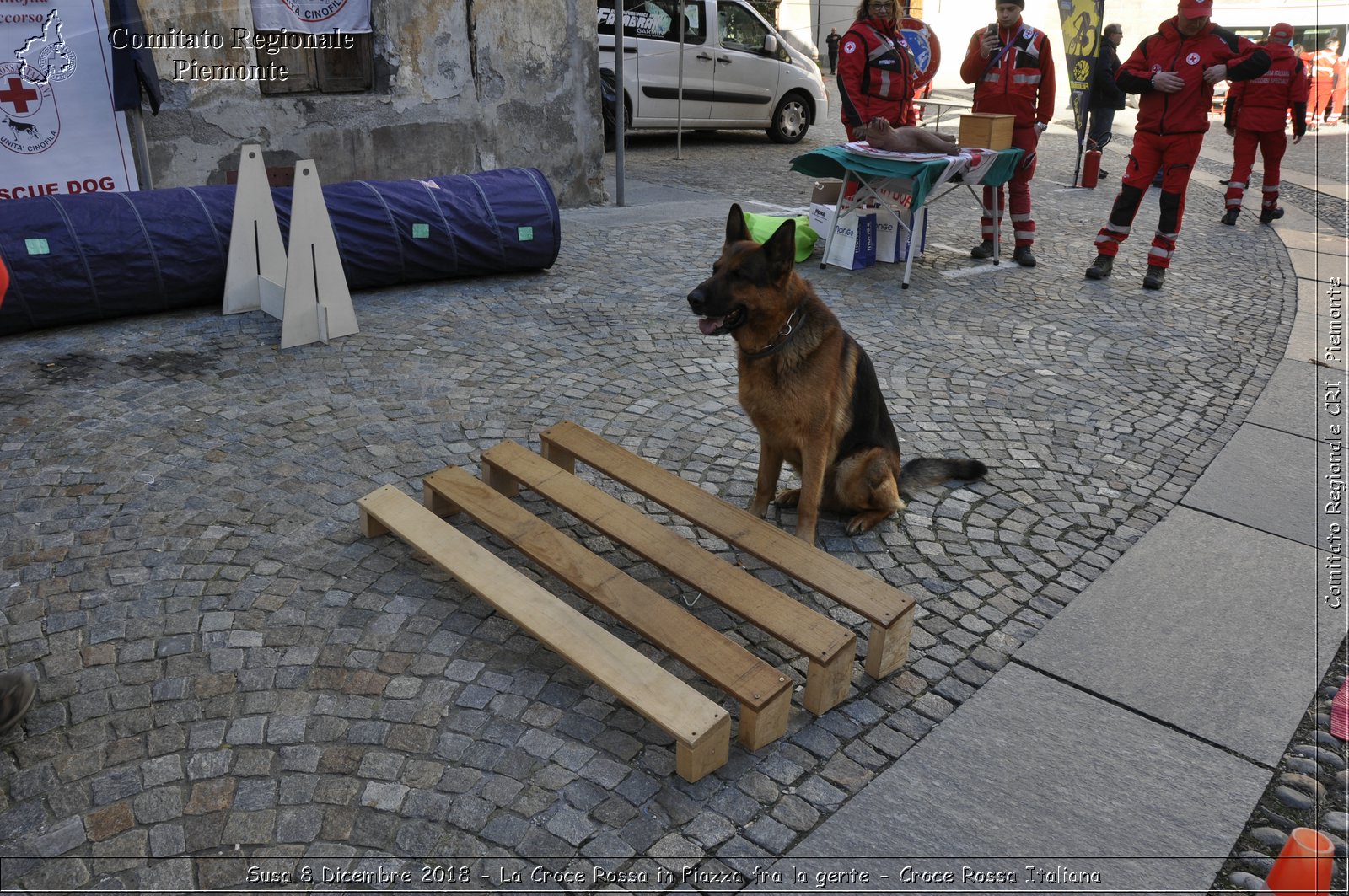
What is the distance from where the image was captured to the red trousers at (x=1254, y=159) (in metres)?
10.4

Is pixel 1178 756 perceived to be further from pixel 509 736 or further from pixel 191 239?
pixel 191 239

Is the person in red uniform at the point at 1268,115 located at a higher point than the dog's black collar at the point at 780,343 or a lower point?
higher

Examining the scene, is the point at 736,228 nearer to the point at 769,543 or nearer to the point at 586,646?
the point at 769,543

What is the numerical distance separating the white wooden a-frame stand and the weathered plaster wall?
6.01 feet

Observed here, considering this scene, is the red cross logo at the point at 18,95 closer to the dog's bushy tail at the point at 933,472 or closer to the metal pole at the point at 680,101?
the dog's bushy tail at the point at 933,472

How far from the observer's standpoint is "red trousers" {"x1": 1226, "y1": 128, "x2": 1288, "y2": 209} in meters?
10.4

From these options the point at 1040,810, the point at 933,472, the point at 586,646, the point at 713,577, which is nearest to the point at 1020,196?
the point at 933,472

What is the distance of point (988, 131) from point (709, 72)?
723 centimetres

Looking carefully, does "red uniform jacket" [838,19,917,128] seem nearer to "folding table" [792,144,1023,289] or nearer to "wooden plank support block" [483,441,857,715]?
"folding table" [792,144,1023,289]

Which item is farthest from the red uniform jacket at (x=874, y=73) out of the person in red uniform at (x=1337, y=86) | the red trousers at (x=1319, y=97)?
the person in red uniform at (x=1337, y=86)

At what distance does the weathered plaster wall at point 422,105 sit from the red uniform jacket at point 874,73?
9.46ft

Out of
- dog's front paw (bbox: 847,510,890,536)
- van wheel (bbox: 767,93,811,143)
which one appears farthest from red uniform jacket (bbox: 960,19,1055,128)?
van wheel (bbox: 767,93,811,143)

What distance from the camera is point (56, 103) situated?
706cm

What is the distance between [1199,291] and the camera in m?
8.16
